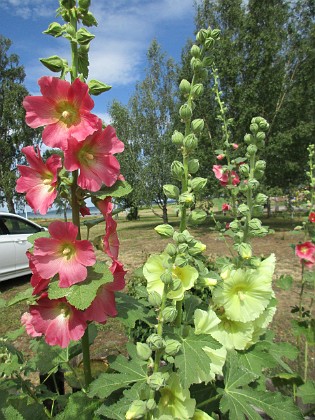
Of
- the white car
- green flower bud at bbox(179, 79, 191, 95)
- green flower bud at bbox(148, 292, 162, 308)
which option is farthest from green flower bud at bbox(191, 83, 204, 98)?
the white car

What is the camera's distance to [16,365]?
4.81 feet

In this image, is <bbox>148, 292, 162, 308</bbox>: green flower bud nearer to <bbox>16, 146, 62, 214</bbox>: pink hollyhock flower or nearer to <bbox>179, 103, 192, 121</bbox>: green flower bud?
<bbox>16, 146, 62, 214</bbox>: pink hollyhock flower

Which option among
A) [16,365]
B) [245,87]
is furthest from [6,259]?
[245,87]

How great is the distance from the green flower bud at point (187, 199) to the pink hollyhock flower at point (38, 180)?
14.6 inches

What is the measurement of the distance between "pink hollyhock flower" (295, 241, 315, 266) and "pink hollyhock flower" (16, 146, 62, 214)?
2.37 metres

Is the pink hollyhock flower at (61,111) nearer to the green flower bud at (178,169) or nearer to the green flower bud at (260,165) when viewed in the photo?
the green flower bud at (178,169)

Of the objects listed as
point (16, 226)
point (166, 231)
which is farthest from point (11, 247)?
point (166, 231)

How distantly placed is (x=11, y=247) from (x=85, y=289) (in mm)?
6127

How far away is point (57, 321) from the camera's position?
1010 mm

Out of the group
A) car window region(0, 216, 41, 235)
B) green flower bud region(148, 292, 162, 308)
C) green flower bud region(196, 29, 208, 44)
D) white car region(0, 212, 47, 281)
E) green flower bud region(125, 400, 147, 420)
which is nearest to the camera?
green flower bud region(125, 400, 147, 420)

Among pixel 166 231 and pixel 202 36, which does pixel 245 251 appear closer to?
pixel 166 231

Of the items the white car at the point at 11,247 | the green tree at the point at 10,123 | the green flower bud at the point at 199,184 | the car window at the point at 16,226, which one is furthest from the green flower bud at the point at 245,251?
the green tree at the point at 10,123

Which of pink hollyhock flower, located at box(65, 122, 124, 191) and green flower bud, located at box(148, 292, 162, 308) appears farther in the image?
pink hollyhock flower, located at box(65, 122, 124, 191)

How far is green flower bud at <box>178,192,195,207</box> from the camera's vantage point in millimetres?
891
